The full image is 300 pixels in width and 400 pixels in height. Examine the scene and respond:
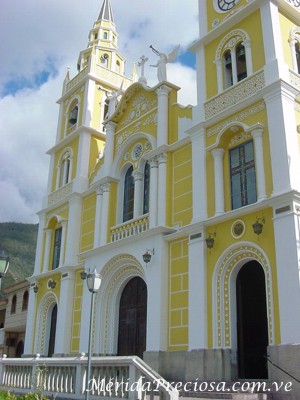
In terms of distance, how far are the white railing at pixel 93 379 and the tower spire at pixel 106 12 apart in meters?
21.1

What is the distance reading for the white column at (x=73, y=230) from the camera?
20.2 m

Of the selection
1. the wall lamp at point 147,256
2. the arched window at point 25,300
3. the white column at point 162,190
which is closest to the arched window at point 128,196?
the white column at point 162,190

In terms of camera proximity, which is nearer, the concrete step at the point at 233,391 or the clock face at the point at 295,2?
the concrete step at the point at 233,391

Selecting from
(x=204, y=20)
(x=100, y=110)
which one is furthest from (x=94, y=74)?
(x=204, y=20)

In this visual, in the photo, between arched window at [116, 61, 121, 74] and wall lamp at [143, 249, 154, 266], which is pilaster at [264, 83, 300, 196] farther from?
arched window at [116, 61, 121, 74]

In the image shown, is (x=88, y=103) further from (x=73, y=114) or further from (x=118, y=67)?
(x=118, y=67)

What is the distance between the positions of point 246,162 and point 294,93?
2.38 meters

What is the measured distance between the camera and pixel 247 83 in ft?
48.1

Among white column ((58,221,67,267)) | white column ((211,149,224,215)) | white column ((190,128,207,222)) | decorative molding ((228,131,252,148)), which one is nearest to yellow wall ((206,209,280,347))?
white column ((211,149,224,215))

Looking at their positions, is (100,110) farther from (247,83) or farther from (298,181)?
(298,181)

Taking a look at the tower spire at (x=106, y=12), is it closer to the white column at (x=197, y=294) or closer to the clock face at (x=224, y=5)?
the clock face at (x=224, y=5)

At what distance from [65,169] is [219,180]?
439 inches

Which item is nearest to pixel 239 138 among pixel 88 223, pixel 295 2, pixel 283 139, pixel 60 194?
pixel 283 139

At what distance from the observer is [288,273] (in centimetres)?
1156
